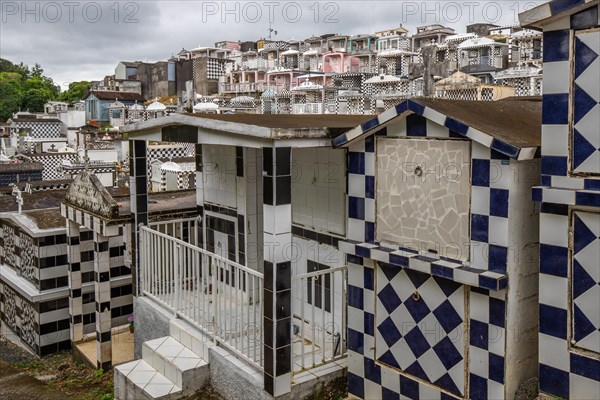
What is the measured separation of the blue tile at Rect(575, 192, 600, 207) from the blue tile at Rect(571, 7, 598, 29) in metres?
1.15

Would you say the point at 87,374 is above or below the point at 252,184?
below

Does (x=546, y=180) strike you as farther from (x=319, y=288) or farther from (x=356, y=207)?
(x=319, y=288)

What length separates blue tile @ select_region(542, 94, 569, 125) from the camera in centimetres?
427

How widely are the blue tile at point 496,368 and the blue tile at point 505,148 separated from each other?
62.0 inches

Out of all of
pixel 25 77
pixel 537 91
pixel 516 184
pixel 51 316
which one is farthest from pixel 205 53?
pixel 516 184

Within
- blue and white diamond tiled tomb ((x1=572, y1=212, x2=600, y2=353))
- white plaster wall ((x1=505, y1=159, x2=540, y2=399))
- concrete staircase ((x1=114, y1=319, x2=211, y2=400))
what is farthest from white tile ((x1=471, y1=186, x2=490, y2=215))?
concrete staircase ((x1=114, y1=319, x2=211, y2=400))

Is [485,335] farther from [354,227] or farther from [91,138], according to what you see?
[91,138]

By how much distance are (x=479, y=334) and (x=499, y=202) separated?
1.08 m

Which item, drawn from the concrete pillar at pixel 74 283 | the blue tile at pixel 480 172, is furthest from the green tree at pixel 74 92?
the blue tile at pixel 480 172

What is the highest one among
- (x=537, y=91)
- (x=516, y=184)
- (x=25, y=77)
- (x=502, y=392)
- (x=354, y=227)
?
(x=25, y=77)

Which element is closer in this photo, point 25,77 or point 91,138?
point 91,138

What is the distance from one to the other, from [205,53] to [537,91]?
2442 inches

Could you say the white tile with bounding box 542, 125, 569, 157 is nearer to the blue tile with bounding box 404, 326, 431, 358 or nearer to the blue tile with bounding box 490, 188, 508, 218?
the blue tile with bounding box 490, 188, 508, 218

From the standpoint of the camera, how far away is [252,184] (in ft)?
27.3
